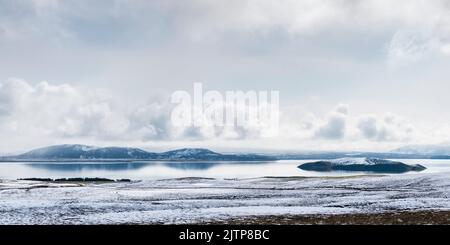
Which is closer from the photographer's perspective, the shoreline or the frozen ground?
the shoreline

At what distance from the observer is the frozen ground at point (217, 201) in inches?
857

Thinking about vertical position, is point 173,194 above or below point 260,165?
below

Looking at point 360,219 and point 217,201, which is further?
point 217,201

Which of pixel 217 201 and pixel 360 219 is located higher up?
pixel 360 219

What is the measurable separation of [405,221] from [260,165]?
10471 millimetres

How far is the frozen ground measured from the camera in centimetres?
2177

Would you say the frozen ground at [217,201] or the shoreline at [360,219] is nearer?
the shoreline at [360,219]

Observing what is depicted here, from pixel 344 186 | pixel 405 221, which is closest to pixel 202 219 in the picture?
pixel 405 221

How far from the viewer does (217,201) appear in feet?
101
